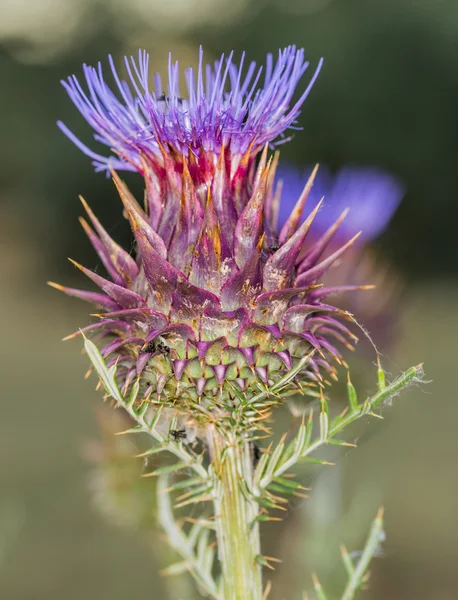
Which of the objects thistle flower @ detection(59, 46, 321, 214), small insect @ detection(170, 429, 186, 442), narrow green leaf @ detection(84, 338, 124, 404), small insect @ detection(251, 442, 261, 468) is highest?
thistle flower @ detection(59, 46, 321, 214)

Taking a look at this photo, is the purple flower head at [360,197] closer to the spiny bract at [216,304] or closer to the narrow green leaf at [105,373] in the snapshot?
the spiny bract at [216,304]

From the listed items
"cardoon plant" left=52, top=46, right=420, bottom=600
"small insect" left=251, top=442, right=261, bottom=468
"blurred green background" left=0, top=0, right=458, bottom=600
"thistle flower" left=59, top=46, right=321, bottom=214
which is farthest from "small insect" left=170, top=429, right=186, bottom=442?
"blurred green background" left=0, top=0, right=458, bottom=600

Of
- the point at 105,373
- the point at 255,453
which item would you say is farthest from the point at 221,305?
the point at 255,453

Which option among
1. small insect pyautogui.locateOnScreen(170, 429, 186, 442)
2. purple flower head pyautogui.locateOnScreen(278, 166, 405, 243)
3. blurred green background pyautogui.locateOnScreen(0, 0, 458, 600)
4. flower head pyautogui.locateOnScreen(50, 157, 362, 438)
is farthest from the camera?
blurred green background pyautogui.locateOnScreen(0, 0, 458, 600)

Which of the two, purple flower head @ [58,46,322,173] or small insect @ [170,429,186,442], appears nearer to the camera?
purple flower head @ [58,46,322,173]

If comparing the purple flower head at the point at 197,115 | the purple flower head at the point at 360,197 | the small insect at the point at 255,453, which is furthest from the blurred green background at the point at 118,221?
the purple flower head at the point at 197,115

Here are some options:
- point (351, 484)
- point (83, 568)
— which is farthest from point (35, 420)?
point (351, 484)

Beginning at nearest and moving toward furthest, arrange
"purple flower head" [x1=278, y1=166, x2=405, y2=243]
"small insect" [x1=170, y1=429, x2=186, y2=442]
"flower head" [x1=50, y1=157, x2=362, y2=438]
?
"flower head" [x1=50, y1=157, x2=362, y2=438] < "small insect" [x1=170, y1=429, x2=186, y2=442] < "purple flower head" [x1=278, y1=166, x2=405, y2=243]

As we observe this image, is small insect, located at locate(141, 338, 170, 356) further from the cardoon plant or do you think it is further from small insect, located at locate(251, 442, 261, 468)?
small insect, located at locate(251, 442, 261, 468)

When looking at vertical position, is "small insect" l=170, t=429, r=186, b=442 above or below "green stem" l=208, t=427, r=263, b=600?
above
